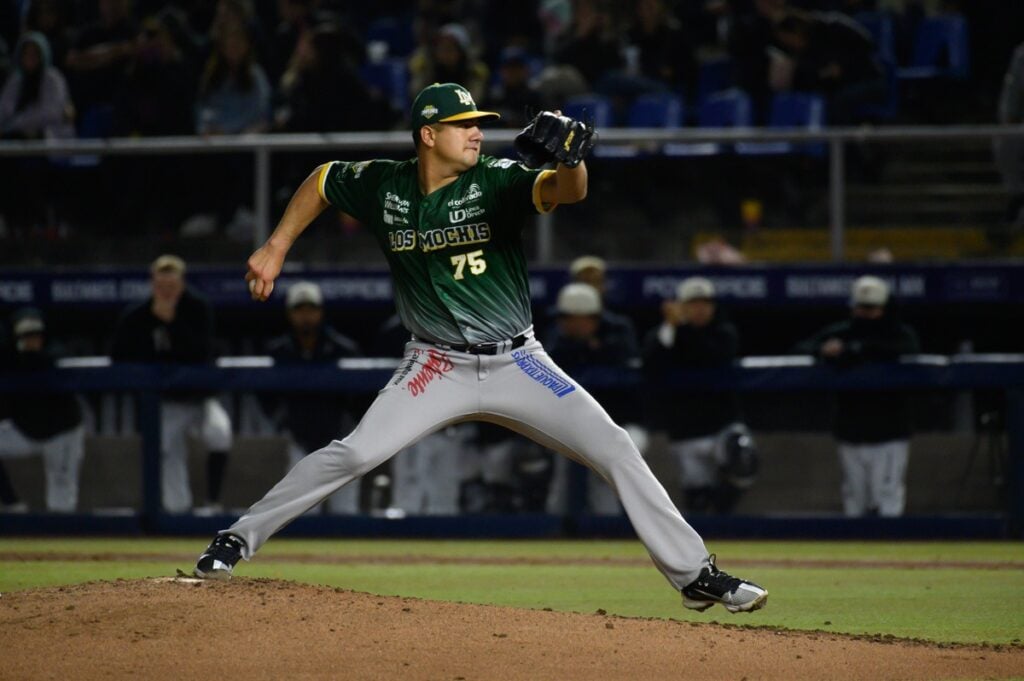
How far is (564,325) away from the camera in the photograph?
11570 millimetres

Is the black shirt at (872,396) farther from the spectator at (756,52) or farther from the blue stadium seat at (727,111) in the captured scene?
the spectator at (756,52)

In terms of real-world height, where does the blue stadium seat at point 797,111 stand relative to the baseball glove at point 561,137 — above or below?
above

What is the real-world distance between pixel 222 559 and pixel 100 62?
9.96 meters

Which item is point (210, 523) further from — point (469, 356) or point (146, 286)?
point (469, 356)

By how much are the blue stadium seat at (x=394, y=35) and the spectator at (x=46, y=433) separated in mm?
5771

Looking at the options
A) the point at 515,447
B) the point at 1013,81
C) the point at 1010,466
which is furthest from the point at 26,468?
the point at 1013,81

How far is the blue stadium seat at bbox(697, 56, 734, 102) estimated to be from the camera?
14.1 meters

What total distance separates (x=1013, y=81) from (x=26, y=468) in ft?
25.9

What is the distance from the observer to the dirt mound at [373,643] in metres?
5.24

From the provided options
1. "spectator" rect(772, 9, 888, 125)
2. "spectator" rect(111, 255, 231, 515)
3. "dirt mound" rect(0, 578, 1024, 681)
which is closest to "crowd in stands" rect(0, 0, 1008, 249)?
"spectator" rect(772, 9, 888, 125)

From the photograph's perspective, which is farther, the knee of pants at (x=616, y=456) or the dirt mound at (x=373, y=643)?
the knee of pants at (x=616, y=456)

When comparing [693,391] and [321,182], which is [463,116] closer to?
[321,182]

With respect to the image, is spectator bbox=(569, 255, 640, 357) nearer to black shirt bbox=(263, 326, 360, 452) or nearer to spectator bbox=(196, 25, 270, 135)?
black shirt bbox=(263, 326, 360, 452)

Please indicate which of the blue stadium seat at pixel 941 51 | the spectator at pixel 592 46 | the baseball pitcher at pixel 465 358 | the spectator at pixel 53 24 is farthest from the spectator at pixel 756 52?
the baseball pitcher at pixel 465 358
